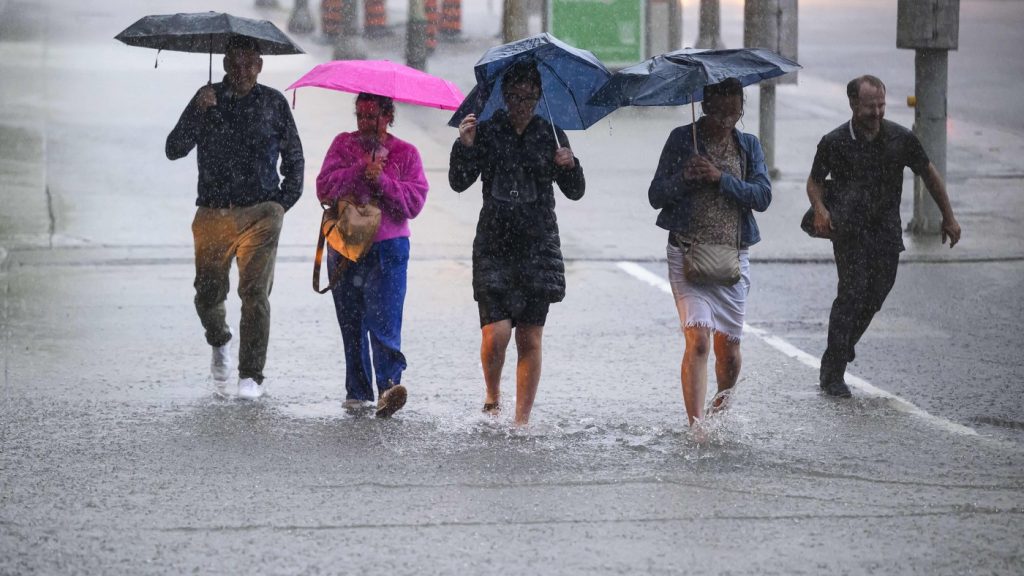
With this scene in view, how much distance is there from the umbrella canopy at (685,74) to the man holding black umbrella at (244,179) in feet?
5.94

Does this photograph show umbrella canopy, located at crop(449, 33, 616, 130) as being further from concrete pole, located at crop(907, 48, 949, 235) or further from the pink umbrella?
concrete pole, located at crop(907, 48, 949, 235)

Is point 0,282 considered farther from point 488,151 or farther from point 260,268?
point 488,151

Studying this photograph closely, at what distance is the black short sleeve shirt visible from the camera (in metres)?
8.14

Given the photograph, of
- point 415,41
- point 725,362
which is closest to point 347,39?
point 415,41

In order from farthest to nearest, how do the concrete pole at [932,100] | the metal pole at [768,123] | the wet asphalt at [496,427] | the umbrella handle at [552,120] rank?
1. the metal pole at [768,123]
2. the concrete pole at [932,100]
3. the umbrella handle at [552,120]
4. the wet asphalt at [496,427]

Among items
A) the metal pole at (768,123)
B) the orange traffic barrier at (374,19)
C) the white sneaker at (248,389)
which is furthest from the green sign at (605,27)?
the white sneaker at (248,389)

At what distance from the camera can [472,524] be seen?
19.7 feet

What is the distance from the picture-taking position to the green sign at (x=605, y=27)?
2278cm

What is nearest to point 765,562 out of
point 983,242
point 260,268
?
point 260,268

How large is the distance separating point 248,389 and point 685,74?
281 centimetres

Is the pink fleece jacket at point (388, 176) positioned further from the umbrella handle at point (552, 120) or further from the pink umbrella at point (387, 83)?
the umbrella handle at point (552, 120)

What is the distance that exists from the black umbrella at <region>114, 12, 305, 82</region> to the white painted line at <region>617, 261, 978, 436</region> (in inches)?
136

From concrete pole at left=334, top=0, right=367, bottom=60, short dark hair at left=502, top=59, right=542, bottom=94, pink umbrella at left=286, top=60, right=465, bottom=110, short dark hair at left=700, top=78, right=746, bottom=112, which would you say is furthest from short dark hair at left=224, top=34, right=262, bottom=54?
concrete pole at left=334, top=0, right=367, bottom=60

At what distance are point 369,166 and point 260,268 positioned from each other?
36.6 inches
